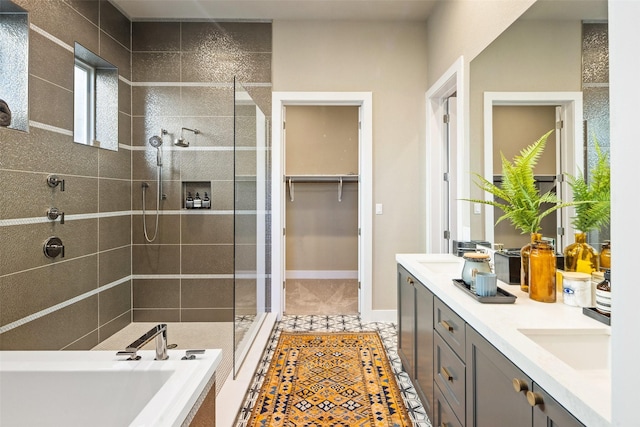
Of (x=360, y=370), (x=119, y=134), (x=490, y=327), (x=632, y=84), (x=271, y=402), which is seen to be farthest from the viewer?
(x=119, y=134)

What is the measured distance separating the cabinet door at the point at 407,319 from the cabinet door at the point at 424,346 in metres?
0.08

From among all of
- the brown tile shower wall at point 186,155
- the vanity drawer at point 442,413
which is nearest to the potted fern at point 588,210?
the vanity drawer at point 442,413

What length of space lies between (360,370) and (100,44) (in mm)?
3412

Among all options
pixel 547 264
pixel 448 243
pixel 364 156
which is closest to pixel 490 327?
pixel 547 264

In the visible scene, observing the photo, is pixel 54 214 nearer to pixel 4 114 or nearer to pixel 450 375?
pixel 4 114

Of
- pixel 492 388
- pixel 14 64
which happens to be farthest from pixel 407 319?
pixel 14 64

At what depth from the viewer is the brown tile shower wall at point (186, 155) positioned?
132 inches

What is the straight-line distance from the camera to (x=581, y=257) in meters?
1.43

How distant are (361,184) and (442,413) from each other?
7.43 ft

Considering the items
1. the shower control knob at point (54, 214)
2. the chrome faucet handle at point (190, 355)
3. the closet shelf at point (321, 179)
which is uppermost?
the closet shelf at point (321, 179)

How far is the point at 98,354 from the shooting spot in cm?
141

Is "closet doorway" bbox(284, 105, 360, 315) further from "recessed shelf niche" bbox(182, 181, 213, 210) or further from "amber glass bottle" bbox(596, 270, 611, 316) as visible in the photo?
"amber glass bottle" bbox(596, 270, 611, 316)

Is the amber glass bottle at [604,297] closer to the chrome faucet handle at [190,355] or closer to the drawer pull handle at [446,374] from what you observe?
the drawer pull handle at [446,374]

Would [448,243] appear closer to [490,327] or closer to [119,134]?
[490,327]
